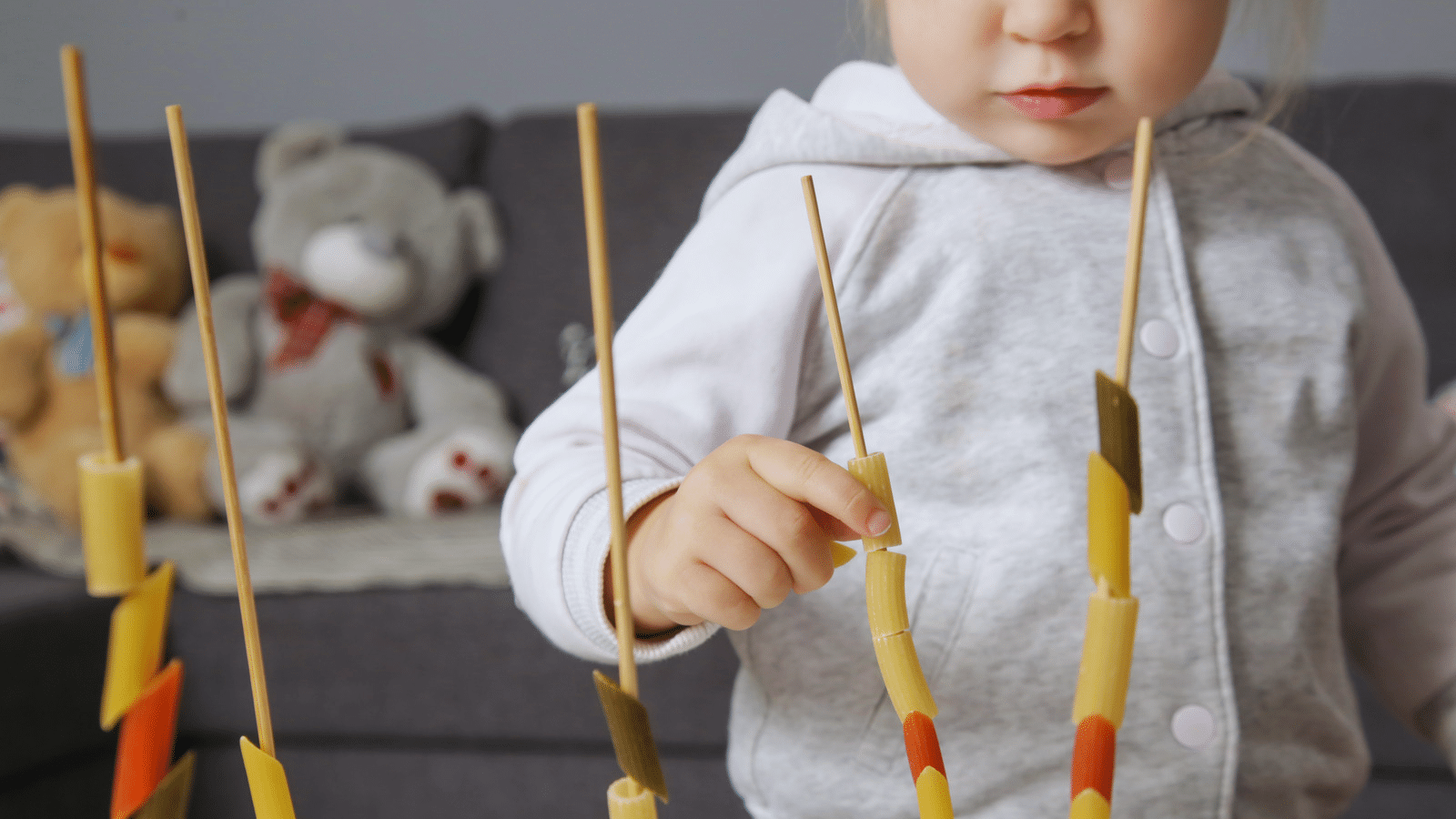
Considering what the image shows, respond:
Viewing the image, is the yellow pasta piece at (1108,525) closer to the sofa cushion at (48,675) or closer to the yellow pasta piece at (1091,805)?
the yellow pasta piece at (1091,805)

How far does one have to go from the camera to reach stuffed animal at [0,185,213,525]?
1.04 m

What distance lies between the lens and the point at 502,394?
2.87 feet

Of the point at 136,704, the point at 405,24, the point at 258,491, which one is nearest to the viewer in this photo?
the point at 136,704

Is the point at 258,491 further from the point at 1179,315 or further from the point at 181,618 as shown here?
the point at 1179,315

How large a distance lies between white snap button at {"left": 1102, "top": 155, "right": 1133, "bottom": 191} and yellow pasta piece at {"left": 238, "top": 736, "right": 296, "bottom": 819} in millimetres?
311

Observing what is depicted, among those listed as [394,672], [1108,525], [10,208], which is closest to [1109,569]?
[1108,525]

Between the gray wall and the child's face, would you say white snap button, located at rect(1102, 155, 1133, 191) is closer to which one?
the child's face

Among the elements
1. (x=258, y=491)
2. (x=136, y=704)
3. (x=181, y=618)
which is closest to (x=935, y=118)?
(x=136, y=704)

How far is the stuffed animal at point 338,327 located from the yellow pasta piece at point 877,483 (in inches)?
31.6

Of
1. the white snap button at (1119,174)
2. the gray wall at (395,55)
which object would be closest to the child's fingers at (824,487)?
the white snap button at (1119,174)

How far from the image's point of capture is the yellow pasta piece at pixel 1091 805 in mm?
197

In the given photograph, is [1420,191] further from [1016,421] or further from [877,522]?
[877,522]

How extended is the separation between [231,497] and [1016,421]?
9.9 inches

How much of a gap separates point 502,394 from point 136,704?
677mm
